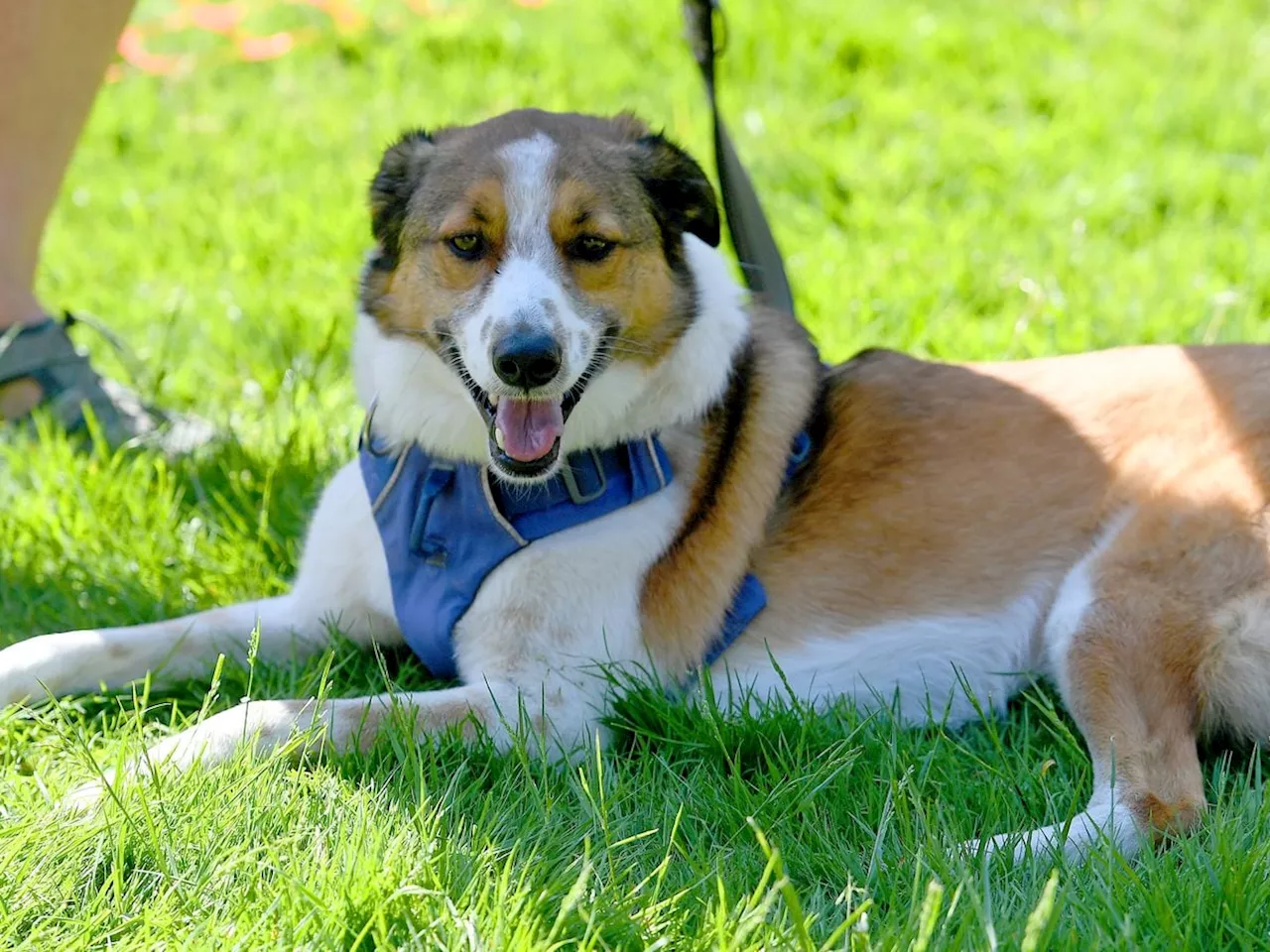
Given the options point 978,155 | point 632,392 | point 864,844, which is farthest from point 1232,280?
point 864,844

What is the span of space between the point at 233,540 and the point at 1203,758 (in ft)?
7.84

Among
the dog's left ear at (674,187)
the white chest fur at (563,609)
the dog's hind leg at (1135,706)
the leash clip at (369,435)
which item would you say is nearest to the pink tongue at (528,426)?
the white chest fur at (563,609)

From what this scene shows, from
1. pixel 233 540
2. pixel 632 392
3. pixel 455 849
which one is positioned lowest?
pixel 455 849

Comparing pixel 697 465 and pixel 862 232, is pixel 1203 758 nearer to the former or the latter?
pixel 697 465

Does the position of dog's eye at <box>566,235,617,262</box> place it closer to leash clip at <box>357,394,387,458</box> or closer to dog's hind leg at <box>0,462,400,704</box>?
leash clip at <box>357,394,387,458</box>

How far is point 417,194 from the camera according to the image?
3.03 m

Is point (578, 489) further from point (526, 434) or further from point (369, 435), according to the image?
point (369, 435)

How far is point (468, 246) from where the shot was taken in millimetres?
2912

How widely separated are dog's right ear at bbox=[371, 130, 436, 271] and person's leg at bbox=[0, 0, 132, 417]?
1.50m

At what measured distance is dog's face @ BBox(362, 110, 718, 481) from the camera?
279 cm

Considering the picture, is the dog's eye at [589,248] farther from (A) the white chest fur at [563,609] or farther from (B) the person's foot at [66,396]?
(B) the person's foot at [66,396]

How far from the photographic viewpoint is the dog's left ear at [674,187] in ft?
10.2

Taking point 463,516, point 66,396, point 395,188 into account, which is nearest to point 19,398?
point 66,396

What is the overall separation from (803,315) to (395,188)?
86.0 inches
